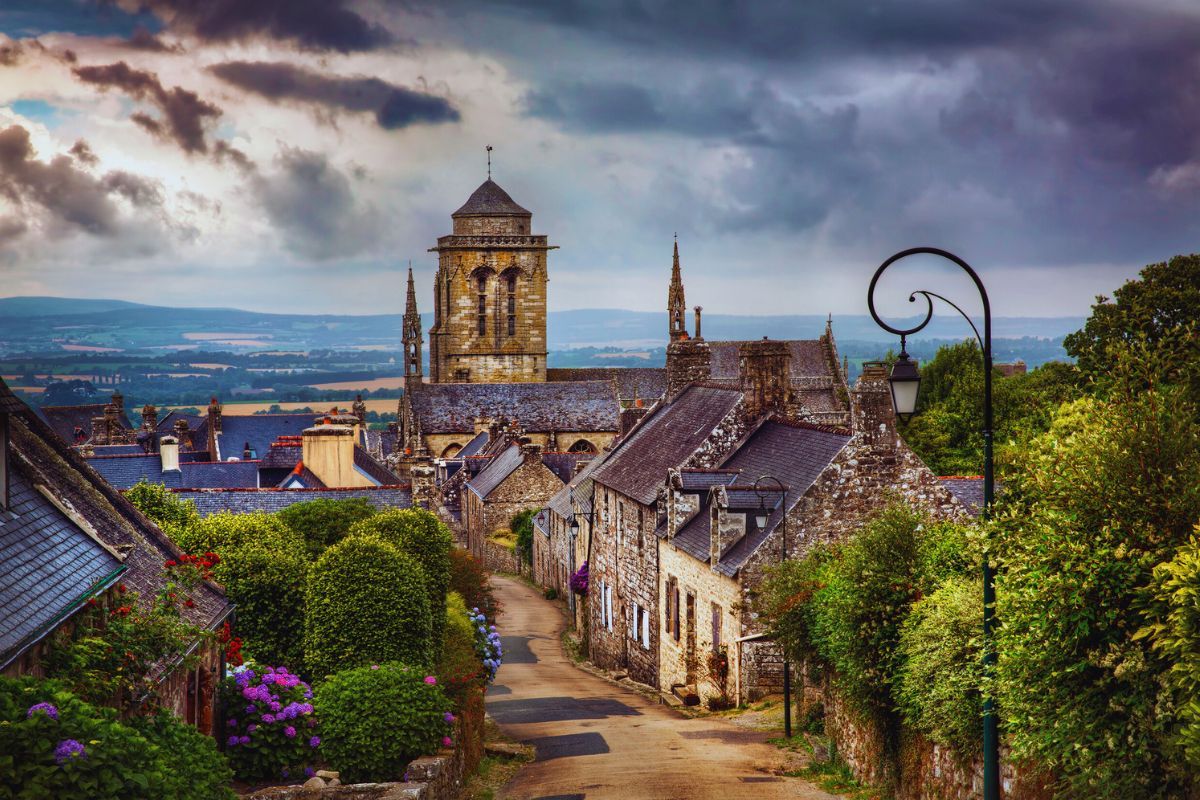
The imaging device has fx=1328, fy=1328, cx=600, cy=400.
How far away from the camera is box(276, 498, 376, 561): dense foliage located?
1225 inches

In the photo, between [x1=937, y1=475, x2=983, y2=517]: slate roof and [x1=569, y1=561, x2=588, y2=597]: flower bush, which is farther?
[x1=569, y1=561, x2=588, y2=597]: flower bush

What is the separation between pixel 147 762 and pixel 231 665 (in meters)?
9.78

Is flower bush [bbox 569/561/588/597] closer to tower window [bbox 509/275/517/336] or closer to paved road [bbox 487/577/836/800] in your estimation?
paved road [bbox 487/577/836/800]

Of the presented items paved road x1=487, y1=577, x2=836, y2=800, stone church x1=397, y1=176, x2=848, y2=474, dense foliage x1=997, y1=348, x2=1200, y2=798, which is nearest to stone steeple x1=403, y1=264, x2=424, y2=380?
stone church x1=397, y1=176, x2=848, y2=474

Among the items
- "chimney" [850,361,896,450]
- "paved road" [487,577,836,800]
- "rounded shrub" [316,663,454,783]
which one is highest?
"chimney" [850,361,896,450]

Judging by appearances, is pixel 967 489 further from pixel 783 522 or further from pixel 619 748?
pixel 619 748

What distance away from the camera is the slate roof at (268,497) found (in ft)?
131

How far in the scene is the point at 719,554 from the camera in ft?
92.5

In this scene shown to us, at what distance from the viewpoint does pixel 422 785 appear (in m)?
17.5

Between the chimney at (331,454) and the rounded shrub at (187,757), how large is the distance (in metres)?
33.8

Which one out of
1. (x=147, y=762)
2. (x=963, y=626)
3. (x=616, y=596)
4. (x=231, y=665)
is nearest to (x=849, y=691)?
(x=963, y=626)

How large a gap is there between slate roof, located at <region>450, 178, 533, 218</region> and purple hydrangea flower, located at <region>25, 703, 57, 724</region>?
102 m

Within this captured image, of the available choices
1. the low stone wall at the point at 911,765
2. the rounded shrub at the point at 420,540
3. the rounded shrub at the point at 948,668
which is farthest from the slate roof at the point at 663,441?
the rounded shrub at the point at 948,668

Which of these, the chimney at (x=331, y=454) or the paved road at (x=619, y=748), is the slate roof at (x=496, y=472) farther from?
the paved road at (x=619, y=748)
